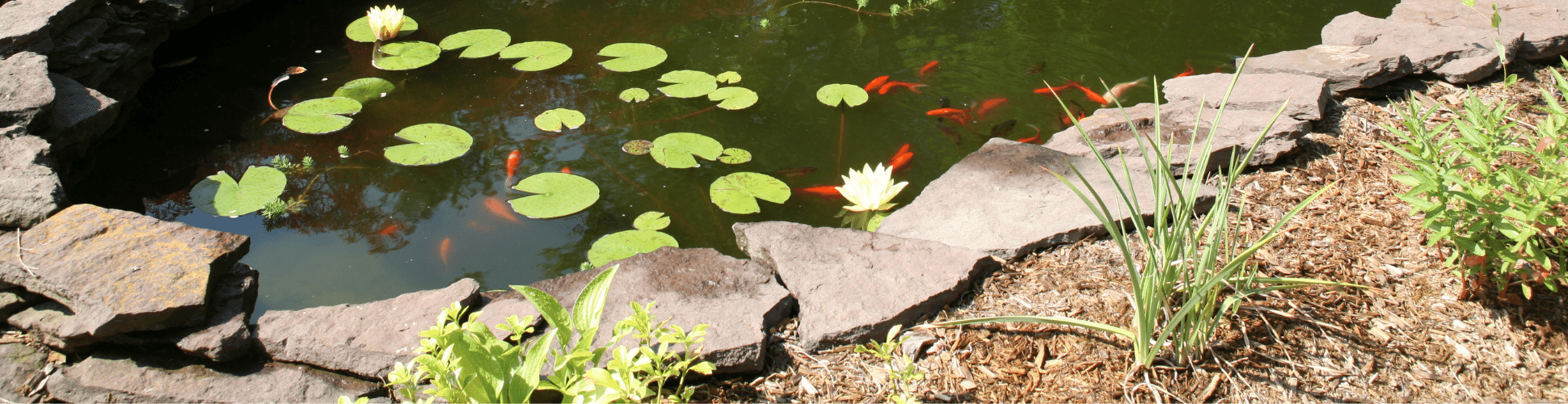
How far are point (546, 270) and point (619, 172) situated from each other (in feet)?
1.76

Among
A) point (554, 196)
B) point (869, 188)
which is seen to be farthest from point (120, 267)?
point (869, 188)

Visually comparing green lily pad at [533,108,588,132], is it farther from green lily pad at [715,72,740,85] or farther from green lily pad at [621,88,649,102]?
green lily pad at [715,72,740,85]

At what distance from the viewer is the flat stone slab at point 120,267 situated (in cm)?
168

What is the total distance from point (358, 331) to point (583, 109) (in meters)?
1.59

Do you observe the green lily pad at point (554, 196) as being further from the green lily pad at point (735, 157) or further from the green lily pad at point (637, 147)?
the green lily pad at point (735, 157)

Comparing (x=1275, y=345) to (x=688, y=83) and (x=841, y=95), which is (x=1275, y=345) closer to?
(x=841, y=95)

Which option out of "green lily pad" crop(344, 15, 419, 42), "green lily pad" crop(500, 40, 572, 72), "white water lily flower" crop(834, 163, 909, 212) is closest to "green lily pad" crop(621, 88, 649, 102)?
"green lily pad" crop(500, 40, 572, 72)

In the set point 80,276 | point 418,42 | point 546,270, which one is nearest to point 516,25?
point 418,42

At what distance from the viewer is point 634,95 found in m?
3.27

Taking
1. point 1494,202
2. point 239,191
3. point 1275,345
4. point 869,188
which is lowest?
point 239,191

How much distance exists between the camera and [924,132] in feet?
10.1

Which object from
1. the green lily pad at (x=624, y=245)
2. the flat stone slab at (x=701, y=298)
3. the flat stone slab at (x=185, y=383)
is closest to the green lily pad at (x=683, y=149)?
the green lily pad at (x=624, y=245)

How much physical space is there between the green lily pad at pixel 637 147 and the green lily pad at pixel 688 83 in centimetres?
39

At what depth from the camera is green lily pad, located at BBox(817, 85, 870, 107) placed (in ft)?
10.5
